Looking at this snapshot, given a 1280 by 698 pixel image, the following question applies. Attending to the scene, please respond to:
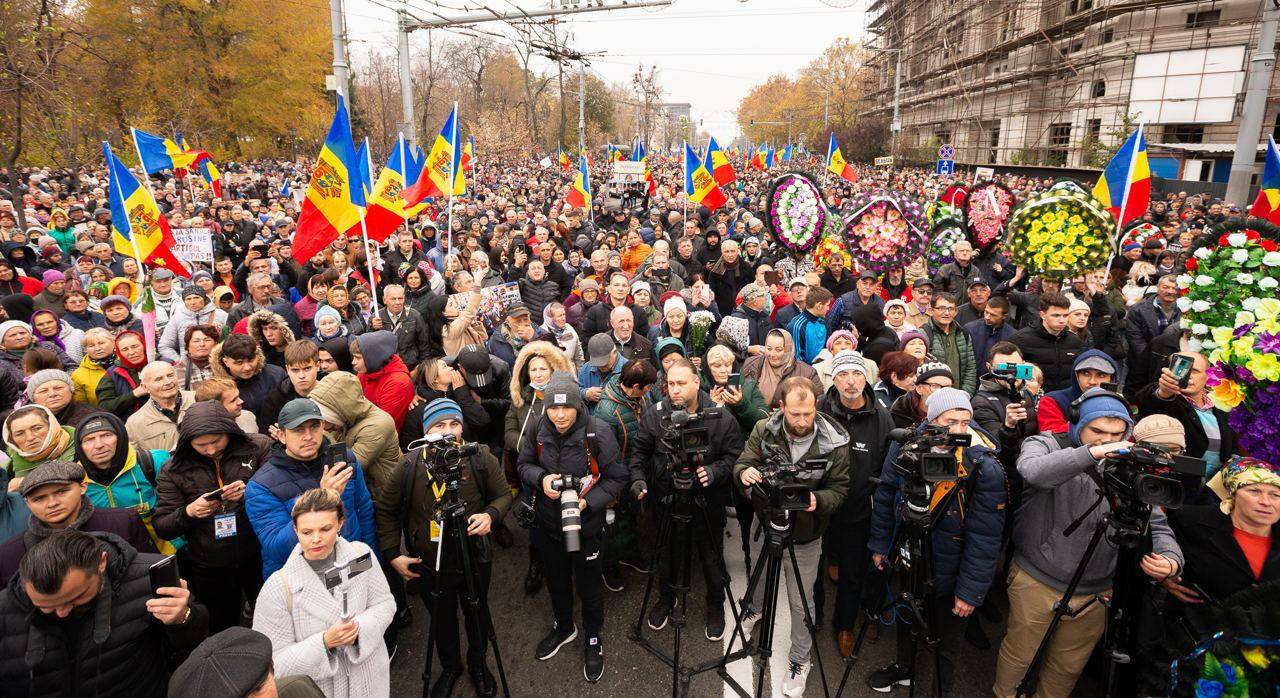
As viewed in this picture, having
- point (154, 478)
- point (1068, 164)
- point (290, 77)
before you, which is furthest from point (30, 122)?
point (1068, 164)

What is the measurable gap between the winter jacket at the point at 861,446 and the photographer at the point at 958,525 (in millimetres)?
190

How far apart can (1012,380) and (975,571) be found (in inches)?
47.4

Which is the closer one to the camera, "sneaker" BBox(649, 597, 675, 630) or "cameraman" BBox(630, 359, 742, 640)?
"cameraman" BBox(630, 359, 742, 640)

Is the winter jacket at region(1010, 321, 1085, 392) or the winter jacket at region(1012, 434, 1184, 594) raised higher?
the winter jacket at region(1010, 321, 1085, 392)

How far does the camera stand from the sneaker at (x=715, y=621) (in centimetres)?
411

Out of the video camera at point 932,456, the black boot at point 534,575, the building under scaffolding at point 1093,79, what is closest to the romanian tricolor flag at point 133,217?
the black boot at point 534,575

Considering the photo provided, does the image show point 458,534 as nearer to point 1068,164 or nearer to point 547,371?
point 547,371

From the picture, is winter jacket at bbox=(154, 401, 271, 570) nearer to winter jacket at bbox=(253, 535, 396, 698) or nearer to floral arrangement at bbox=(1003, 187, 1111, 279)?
winter jacket at bbox=(253, 535, 396, 698)

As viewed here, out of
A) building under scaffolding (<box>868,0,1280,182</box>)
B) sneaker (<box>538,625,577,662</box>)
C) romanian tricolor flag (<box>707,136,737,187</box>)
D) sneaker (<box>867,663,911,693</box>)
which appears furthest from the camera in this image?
building under scaffolding (<box>868,0,1280,182</box>)

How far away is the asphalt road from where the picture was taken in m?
3.70

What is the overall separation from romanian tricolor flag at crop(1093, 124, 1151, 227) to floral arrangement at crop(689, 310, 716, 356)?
19.1 ft

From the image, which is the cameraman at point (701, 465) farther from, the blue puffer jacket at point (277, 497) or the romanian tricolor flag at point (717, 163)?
the romanian tricolor flag at point (717, 163)

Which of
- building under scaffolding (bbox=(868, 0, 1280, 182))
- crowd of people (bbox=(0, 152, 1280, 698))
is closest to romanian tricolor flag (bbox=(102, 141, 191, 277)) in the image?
crowd of people (bbox=(0, 152, 1280, 698))

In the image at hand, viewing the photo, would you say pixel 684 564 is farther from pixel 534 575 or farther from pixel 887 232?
pixel 887 232
